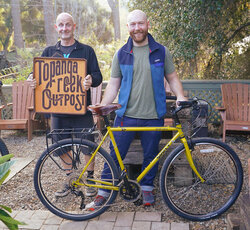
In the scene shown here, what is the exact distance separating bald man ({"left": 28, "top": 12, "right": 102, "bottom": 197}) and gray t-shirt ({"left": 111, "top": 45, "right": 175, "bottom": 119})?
1.30 ft

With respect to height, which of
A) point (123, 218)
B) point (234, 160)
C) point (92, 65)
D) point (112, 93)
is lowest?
point (123, 218)

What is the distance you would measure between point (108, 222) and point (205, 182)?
1.05 m

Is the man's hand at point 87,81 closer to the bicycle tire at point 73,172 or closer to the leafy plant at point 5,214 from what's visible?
the bicycle tire at point 73,172

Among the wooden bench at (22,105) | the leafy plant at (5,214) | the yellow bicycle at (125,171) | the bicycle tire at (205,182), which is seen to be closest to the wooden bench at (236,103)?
the bicycle tire at (205,182)

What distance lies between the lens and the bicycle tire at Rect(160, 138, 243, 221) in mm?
3307

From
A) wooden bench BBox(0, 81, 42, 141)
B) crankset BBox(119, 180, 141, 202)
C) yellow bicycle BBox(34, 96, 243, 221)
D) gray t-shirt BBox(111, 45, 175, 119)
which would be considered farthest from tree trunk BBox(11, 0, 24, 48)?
crankset BBox(119, 180, 141, 202)

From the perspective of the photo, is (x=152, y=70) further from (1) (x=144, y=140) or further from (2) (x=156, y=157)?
(2) (x=156, y=157)

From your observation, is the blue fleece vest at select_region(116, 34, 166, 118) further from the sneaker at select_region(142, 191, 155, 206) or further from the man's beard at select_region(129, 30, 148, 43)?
the sneaker at select_region(142, 191, 155, 206)

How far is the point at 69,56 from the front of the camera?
12.1 feet

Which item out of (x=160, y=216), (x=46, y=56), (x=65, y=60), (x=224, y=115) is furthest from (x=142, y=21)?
(x=224, y=115)

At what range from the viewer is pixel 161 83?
136 inches

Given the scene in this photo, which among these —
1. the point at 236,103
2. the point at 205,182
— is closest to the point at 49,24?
the point at 236,103

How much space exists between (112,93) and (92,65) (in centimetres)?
44

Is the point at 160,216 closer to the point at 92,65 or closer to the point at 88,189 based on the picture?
the point at 88,189
